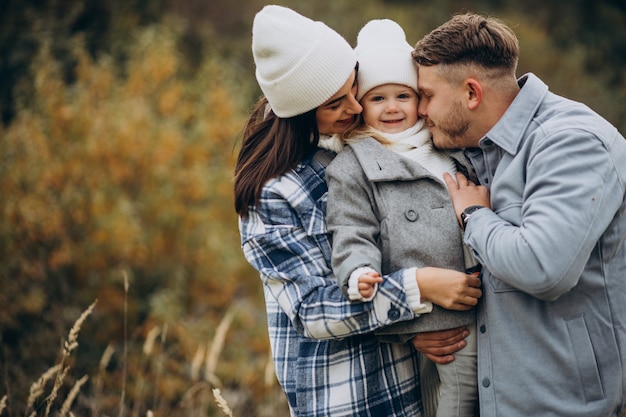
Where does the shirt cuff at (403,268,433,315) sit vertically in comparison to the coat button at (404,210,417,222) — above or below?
below

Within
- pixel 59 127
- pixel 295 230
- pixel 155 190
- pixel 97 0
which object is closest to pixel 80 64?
pixel 59 127

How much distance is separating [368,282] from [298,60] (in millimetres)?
814

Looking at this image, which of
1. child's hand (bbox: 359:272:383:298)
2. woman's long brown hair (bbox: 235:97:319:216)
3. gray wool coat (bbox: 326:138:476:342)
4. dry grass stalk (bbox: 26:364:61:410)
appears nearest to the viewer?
child's hand (bbox: 359:272:383:298)

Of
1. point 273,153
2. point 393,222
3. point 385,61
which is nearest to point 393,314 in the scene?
point 393,222

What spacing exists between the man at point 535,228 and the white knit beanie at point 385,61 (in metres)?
0.14

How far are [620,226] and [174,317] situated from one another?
490cm

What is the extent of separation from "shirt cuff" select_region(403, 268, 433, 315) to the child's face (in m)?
0.57

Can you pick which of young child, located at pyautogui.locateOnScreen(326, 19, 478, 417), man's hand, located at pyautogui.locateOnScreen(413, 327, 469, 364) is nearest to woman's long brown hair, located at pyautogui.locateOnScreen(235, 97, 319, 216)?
young child, located at pyautogui.locateOnScreen(326, 19, 478, 417)

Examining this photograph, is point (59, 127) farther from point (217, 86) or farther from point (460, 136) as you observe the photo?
point (460, 136)

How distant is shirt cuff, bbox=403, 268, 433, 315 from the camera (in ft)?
6.78

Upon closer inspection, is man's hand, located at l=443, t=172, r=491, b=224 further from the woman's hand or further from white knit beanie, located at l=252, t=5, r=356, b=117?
white knit beanie, located at l=252, t=5, r=356, b=117

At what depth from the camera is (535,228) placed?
5.97ft

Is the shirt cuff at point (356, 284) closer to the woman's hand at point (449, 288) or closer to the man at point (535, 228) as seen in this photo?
the woman's hand at point (449, 288)

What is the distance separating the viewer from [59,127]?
641 cm
